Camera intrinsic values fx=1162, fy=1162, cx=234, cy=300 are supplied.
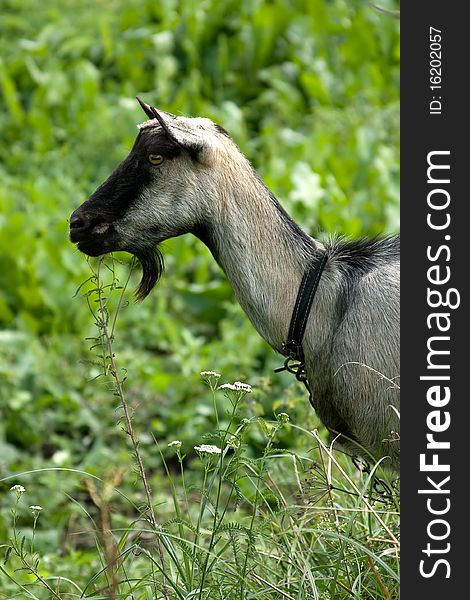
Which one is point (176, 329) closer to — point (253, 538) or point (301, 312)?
point (301, 312)

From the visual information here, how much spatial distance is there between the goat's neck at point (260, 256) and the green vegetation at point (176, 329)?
1.05 ft

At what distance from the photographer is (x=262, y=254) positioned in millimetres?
4148

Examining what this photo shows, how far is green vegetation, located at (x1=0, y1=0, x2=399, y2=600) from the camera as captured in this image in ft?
12.3

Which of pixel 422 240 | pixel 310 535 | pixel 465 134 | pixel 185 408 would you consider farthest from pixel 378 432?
pixel 185 408

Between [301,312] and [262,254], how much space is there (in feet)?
0.82

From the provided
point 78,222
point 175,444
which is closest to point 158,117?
point 78,222

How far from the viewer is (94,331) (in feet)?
24.6

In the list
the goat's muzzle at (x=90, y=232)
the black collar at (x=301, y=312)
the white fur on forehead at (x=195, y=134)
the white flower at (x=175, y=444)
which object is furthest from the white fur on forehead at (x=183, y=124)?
the white flower at (x=175, y=444)

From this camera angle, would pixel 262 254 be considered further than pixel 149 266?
No

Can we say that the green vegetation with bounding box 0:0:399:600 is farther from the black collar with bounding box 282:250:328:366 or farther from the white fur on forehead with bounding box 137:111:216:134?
the white fur on forehead with bounding box 137:111:216:134

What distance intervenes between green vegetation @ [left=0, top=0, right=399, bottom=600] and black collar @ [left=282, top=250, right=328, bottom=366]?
26 centimetres

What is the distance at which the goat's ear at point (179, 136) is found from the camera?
3887mm

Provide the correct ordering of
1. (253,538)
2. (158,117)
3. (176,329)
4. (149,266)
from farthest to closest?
(176,329) < (149,266) < (158,117) < (253,538)

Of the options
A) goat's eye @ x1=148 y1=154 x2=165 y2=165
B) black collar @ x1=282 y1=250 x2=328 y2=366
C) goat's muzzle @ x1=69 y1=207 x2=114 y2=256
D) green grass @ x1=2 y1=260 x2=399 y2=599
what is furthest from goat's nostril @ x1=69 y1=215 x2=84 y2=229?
black collar @ x1=282 y1=250 x2=328 y2=366
